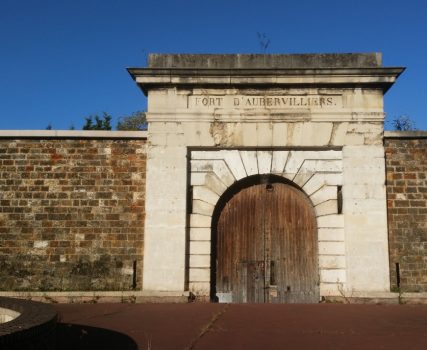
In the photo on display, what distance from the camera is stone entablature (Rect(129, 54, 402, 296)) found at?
892 centimetres

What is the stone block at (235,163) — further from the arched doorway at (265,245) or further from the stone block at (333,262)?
the stone block at (333,262)

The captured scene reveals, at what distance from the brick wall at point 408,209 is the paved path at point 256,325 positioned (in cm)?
72

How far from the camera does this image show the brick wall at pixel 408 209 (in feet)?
28.6

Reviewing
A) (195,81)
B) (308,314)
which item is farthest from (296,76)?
(308,314)

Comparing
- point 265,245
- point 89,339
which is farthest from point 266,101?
point 89,339

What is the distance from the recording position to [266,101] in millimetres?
9344

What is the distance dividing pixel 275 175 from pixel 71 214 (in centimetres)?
390

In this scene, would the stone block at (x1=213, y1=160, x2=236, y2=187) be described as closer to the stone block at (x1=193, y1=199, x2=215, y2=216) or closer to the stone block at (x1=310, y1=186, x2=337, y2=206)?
the stone block at (x1=193, y1=199, x2=215, y2=216)

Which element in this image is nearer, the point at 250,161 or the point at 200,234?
the point at 200,234

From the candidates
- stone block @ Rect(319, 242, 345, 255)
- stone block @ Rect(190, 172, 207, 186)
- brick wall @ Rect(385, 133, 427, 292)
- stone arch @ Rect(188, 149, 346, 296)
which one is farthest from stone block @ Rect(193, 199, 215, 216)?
brick wall @ Rect(385, 133, 427, 292)

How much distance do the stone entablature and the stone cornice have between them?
19mm

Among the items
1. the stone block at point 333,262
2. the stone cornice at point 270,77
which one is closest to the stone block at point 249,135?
the stone cornice at point 270,77

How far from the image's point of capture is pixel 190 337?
5.28 m

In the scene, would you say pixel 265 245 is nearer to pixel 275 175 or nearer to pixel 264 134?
pixel 275 175
